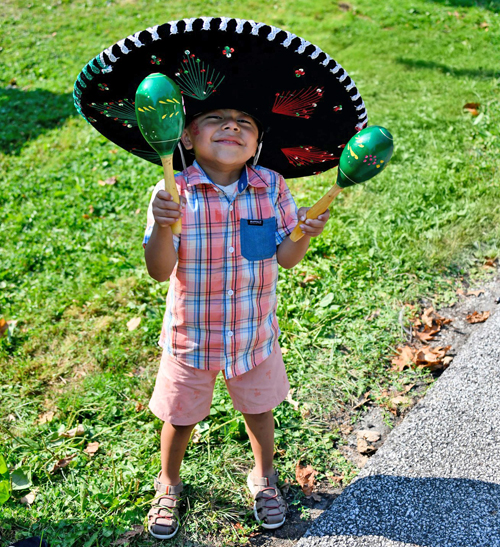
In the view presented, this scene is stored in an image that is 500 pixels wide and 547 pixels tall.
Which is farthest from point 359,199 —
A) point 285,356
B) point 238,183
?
point 238,183

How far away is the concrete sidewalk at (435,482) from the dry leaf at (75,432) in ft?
4.36

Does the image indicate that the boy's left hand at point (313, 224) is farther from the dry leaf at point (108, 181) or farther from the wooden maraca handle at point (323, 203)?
the dry leaf at point (108, 181)

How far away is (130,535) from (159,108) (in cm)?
186

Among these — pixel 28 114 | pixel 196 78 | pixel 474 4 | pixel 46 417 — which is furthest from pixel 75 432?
pixel 474 4

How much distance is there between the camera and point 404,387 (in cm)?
313

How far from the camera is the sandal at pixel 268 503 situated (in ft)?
8.16

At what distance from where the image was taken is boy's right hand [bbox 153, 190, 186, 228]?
190 centimetres

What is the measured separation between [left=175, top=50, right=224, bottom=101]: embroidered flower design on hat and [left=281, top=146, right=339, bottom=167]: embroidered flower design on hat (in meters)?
0.49

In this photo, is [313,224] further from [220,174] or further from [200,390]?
[200,390]

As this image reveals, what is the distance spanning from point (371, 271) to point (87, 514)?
8.11ft

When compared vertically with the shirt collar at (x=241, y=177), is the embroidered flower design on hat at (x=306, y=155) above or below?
above

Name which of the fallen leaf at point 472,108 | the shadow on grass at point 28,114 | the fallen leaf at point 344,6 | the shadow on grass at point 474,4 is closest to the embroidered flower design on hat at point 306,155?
the fallen leaf at point 472,108

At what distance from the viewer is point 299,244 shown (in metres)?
2.28

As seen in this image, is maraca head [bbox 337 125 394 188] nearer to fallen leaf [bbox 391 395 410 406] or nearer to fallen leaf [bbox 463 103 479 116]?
fallen leaf [bbox 391 395 410 406]
